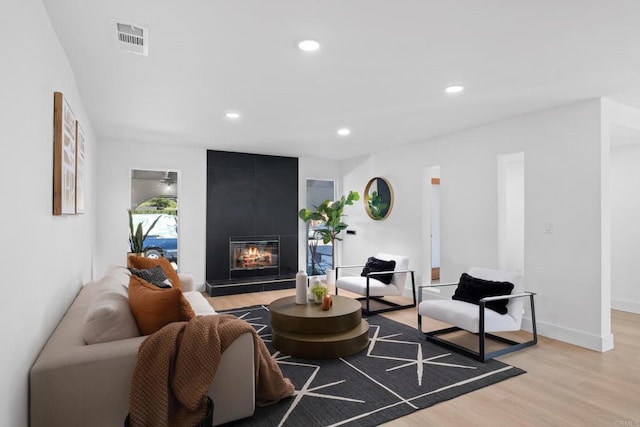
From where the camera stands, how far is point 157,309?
2322 millimetres

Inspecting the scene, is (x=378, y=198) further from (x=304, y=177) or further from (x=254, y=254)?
(x=254, y=254)

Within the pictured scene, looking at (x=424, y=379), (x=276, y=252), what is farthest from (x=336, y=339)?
(x=276, y=252)

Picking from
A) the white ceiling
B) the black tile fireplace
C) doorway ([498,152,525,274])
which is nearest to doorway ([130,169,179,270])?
the black tile fireplace

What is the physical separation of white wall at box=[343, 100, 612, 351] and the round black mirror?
1.01 metres

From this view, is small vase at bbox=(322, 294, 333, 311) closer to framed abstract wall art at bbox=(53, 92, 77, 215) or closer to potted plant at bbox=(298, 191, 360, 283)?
framed abstract wall art at bbox=(53, 92, 77, 215)

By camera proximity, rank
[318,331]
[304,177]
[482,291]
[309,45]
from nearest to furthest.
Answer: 1. [309,45]
2. [318,331]
3. [482,291]
4. [304,177]

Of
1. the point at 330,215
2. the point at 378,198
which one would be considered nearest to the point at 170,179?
the point at 330,215

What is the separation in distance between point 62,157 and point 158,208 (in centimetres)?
406

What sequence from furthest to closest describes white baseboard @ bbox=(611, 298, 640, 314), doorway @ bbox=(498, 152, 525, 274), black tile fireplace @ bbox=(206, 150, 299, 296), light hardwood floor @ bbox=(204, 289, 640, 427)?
black tile fireplace @ bbox=(206, 150, 299, 296) < doorway @ bbox=(498, 152, 525, 274) < white baseboard @ bbox=(611, 298, 640, 314) < light hardwood floor @ bbox=(204, 289, 640, 427)

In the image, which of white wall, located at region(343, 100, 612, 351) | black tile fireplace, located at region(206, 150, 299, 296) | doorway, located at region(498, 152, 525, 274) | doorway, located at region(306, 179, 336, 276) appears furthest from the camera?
doorway, located at region(306, 179, 336, 276)

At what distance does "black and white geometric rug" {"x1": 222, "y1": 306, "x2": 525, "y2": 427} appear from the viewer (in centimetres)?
250

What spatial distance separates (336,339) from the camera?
3465 mm

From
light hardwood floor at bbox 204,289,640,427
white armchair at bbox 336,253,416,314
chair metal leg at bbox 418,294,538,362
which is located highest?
white armchair at bbox 336,253,416,314

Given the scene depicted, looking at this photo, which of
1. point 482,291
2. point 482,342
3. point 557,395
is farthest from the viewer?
point 482,291
